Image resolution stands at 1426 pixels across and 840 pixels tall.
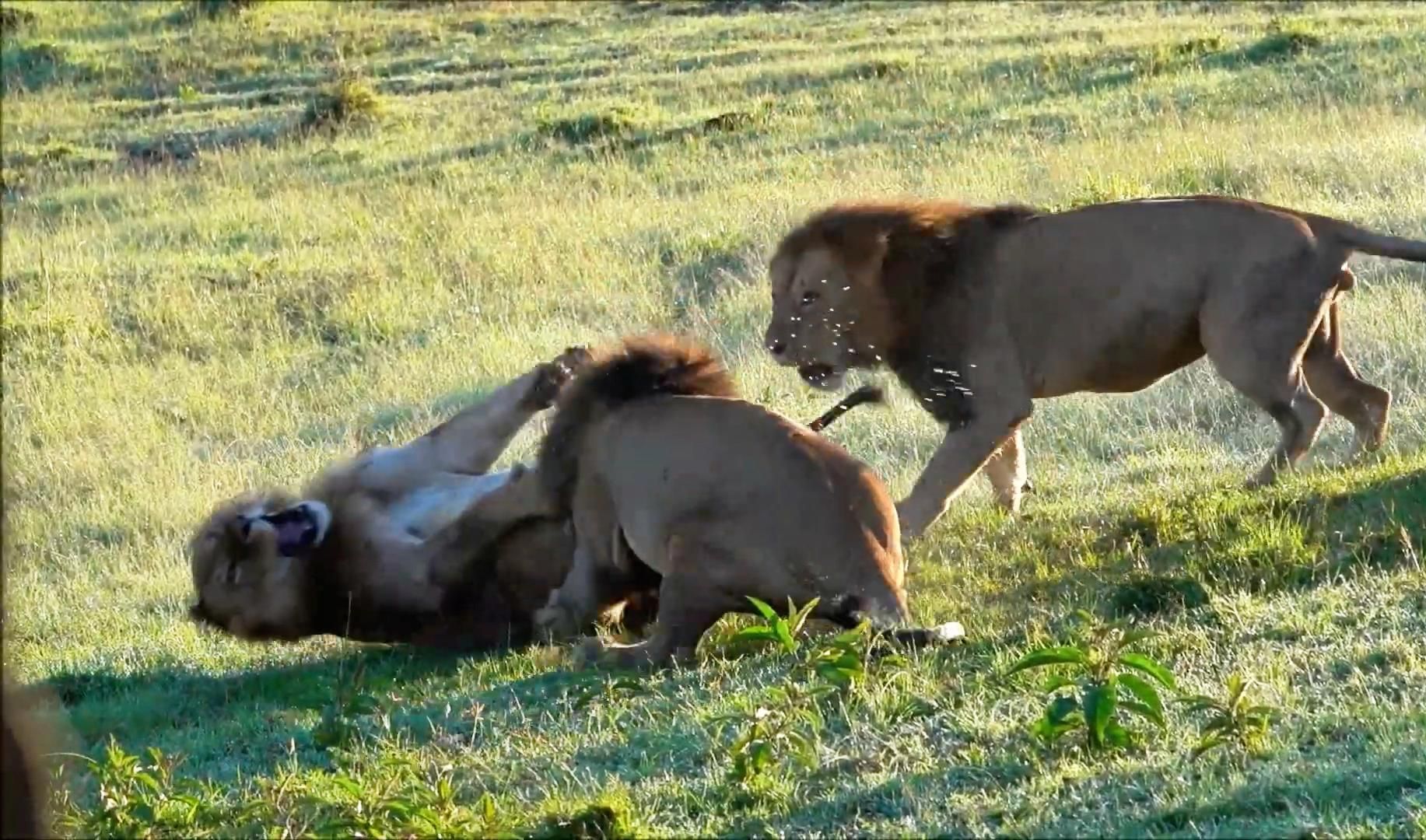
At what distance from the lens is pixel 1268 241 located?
8070 millimetres

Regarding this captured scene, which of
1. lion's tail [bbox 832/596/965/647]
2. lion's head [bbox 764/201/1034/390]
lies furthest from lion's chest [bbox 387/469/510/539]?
lion's tail [bbox 832/596/965/647]

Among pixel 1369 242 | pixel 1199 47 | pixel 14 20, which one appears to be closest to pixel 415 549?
pixel 1369 242

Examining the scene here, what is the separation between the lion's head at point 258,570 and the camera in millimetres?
7965

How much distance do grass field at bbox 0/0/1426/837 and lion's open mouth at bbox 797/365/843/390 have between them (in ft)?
3.02

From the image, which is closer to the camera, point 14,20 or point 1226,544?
point 1226,544

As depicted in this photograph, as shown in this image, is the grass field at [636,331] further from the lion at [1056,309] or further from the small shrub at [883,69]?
the lion at [1056,309]

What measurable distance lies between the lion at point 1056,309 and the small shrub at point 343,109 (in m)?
17.5

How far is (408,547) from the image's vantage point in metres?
8.01

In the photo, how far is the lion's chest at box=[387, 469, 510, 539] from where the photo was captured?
816 cm

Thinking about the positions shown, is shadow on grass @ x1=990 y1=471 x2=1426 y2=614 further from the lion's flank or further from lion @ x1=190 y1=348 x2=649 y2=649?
lion @ x1=190 y1=348 x2=649 y2=649

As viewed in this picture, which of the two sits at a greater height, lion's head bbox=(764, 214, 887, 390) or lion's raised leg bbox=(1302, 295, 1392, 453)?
lion's head bbox=(764, 214, 887, 390)

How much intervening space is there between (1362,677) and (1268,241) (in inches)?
113

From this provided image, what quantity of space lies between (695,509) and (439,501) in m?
1.71

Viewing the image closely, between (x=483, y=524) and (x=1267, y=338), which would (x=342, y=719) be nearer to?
(x=483, y=524)
